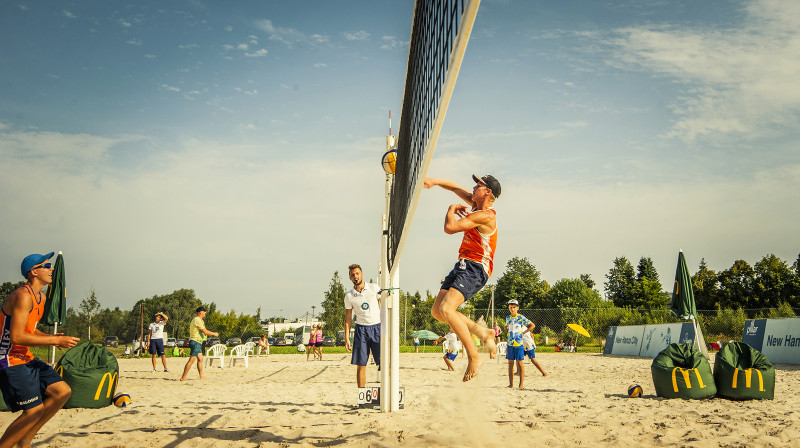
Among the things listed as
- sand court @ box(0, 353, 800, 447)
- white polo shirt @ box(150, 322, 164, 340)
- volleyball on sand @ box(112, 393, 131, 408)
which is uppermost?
white polo shirt @ box(150, 322, 164, 340)

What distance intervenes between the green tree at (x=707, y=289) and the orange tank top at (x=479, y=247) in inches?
2197

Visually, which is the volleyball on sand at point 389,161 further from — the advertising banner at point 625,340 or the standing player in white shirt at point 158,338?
the advertising banner at point 625,340

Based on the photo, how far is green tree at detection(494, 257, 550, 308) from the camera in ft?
222

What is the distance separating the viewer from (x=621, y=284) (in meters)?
69.0

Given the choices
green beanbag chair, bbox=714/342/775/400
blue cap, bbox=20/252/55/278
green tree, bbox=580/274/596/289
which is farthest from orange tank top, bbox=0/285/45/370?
green tree, bbox=580/274/596/289

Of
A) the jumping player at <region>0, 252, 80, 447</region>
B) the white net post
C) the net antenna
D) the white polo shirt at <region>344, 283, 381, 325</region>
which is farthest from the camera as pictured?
the white polo shirt at <region>344, 283, 381, 325</region>

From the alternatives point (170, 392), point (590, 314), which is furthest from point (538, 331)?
point (170, 392)

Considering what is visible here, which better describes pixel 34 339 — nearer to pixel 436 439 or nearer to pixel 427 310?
pixel 436 439

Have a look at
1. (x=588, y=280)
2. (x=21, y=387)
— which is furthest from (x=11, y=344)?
(x=588, y=280)

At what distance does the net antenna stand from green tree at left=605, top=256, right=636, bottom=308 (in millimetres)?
66610

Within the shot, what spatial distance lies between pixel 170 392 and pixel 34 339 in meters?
5.12

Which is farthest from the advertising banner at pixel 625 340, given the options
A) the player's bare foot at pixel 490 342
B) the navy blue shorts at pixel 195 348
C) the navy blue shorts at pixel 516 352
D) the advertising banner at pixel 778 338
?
the player's bare foot at pixel 490 342

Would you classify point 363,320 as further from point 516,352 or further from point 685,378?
point 685,378

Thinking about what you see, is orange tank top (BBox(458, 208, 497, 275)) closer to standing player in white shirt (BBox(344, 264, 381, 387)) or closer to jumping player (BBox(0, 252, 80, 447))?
standing player in white shirt (BBox(344, 264, 381, 387))
